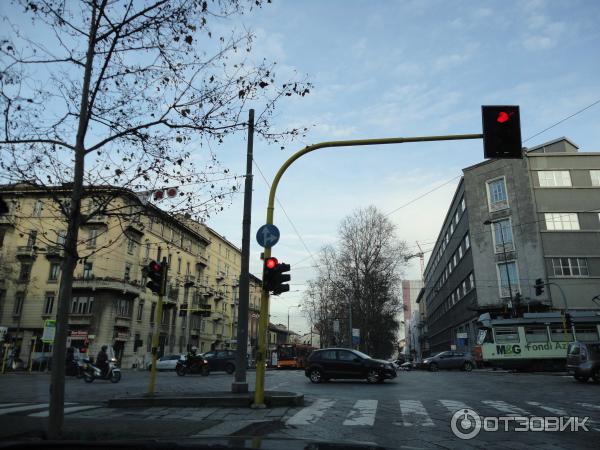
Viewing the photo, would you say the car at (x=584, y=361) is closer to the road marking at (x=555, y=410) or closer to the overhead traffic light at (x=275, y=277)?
the road marking at (x=555, y=410)

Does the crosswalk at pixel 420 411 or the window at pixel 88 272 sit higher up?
the window at pixel 88 272

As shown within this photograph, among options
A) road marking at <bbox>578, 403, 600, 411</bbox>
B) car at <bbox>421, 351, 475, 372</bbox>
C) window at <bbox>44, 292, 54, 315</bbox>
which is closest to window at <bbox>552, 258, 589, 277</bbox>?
car at <bbox>421, 351, 475, 372</bbox>

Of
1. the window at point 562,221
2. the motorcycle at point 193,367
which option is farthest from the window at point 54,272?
the window at point 562,221

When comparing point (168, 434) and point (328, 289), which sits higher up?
point (328, 289)

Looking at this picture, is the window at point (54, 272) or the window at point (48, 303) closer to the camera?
the window at point (48, 303)

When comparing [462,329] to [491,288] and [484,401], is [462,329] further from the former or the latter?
[484,401]

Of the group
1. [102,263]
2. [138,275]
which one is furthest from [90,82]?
[138,275]

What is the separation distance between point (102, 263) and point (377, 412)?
123 ft

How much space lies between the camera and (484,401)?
→ 11461 mm

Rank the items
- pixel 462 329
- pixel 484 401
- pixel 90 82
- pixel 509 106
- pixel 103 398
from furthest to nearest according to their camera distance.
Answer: pixel 462 329
pixel 103 398
pixel 484 401
pixel 509 106
pixel 90 82

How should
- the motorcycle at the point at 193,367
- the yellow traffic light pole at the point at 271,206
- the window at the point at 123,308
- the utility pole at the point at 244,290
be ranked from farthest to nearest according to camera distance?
the window at the point at 123,308, the motorcycle at the point at 193,367, the utility pole at the point at 244,290, the yellow traffic light pole at the point at 271,206

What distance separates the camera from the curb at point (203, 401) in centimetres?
996

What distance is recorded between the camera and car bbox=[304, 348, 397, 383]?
61.8 ft

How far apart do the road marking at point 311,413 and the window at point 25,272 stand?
4134 centimetres
